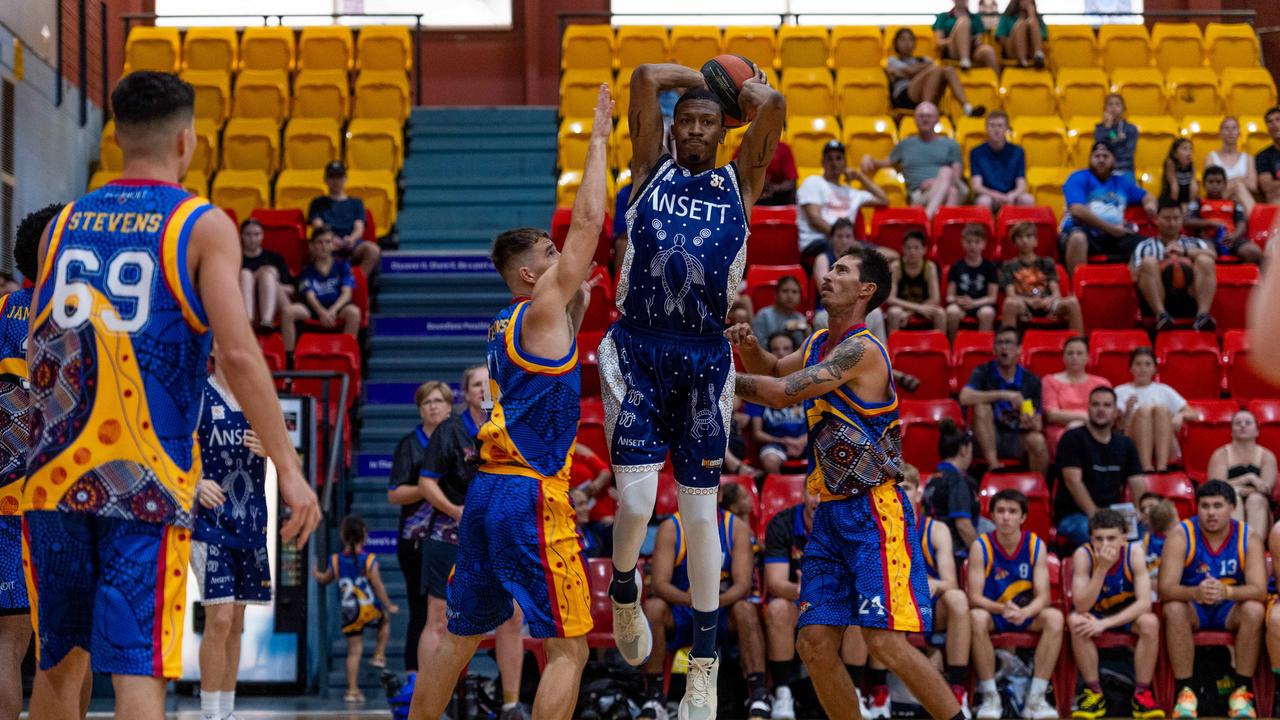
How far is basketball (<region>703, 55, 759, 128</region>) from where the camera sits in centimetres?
597

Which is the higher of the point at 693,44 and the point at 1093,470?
the point at 693,44

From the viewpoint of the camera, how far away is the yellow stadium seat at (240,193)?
14242mm

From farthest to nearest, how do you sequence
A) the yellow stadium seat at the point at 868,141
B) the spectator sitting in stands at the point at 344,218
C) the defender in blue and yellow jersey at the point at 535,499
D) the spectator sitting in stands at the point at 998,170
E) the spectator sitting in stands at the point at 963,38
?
the spectator sitting in stands at the point at 963,38
the yellow stadium seat at the point at 868,141
the spectator sitting in stands at the point at 998,170
the spectator sitting in stands at the point at 344,218
the defender in blue and yellow jersey at the point at 535,499

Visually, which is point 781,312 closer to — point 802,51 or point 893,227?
point 893,227

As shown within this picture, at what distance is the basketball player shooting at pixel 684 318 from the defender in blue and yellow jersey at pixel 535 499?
302mm

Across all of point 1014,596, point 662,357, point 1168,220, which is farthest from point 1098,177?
point 662,357

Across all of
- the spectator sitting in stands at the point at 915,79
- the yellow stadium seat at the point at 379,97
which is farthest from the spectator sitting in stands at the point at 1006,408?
the yellow stadium seat at the point at 379,97

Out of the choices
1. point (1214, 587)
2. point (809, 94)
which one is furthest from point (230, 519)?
point (809, 94)

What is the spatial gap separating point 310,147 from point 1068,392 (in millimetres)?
8003

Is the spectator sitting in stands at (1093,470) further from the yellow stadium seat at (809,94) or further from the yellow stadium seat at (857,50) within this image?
the yellow stadium seat at (857,50)

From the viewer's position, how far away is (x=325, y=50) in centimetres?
1652

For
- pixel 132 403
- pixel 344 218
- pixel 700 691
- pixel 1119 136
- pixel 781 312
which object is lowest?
pixel 700 691

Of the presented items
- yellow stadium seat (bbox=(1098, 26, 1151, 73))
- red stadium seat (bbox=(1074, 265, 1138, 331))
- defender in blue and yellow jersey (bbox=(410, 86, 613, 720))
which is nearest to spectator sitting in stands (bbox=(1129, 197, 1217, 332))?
red stadium seat (bbox=(1074, 265, 1138, 331))

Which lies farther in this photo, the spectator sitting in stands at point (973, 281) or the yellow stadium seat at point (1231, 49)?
the yellow stadium seat at point (1231, 49)
